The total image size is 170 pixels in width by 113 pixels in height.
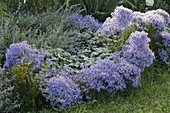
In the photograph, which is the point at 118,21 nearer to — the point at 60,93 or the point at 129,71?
the point at 129,71

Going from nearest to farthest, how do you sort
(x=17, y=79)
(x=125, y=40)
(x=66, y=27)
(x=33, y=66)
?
(x=17, y=79) < (x=33, y=66) < (x=125, y=40) < (x=66, y=27)

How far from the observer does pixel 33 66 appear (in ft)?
13.6

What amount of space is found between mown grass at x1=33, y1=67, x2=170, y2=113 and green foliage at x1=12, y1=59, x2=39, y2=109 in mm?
205

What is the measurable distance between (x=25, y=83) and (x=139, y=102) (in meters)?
1.28

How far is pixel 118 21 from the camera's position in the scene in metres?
5.07

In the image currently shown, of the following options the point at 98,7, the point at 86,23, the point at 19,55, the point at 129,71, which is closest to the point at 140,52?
the point at 129,71

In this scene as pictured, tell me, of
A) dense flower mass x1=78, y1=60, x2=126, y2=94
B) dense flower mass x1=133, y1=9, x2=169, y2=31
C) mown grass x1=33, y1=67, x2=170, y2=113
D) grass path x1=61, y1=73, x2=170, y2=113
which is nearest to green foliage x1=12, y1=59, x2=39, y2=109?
mown grass x1=33, y1=67, x2=170, y2=113

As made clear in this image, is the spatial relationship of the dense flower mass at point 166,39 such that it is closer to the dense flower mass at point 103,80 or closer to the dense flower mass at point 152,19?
the dense flower mass at point 152,19

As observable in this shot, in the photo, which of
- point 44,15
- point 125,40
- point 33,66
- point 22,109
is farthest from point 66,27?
point 22,109

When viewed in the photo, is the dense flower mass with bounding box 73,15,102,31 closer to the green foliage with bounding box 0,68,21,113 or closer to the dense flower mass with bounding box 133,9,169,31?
the dense flower mass with bounding box 133,9,169,31

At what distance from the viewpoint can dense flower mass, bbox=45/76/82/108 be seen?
395 centimetres

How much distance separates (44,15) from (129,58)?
1.91 m

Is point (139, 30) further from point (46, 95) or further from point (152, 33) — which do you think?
point (46, 95)

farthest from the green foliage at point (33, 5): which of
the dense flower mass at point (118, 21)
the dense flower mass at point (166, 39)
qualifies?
the dense flower mass at point (166, 39)
